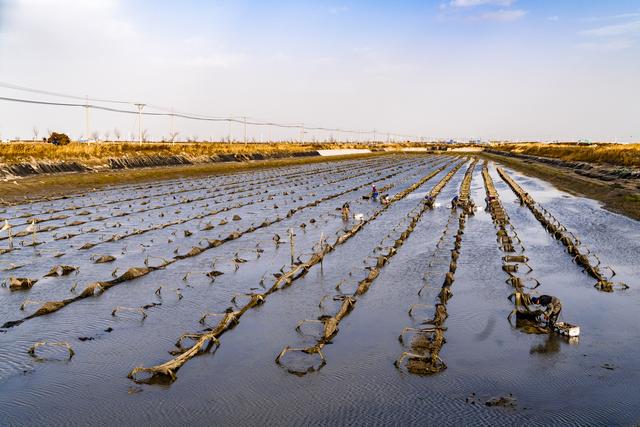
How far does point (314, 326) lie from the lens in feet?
24.0

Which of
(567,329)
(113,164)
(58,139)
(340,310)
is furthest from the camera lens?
(58,139)

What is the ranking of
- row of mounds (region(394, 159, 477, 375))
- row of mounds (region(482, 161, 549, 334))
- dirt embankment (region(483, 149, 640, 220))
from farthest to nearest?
dirt embankment (region(483, 149, 640, 220))
row of mounds (region(482, 161, 549, 334))
row of mounds (region(394, 159, 477, 375))

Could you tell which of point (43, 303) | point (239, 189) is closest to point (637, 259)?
point (43, 303)

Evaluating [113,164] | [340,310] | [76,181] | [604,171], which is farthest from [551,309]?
[113,164]

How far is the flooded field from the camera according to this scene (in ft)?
17.1

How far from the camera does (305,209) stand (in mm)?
19812

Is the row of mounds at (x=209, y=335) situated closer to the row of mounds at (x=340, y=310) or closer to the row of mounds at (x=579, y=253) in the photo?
the row of mounds at (x=340, y=310)

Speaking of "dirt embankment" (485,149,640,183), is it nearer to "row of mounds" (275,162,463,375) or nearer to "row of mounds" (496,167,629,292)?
"row of mounds" (496,167,629,292)

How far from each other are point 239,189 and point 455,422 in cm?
2326

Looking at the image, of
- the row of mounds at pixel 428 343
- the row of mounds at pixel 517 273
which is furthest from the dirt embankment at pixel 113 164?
the row of mounds at pixel 428 343

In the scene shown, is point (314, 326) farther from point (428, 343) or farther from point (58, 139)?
point (58, 139)

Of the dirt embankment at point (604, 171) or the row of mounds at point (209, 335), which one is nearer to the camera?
the row of mounds at point (209, 335)

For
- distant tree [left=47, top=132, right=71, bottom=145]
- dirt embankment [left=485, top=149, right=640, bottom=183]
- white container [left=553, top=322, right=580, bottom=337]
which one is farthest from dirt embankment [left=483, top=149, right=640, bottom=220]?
distant tree [left=47, top=132, right=71, bottom=145]

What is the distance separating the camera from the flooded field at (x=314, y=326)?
520 centimetres
